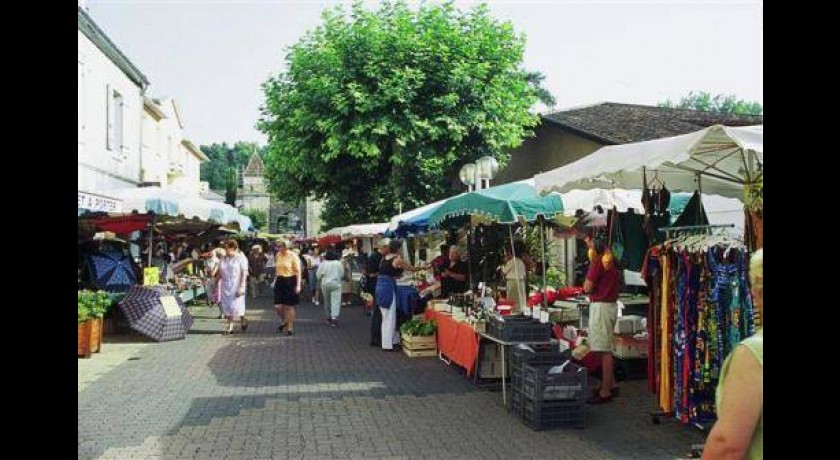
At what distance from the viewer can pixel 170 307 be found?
47.8ft

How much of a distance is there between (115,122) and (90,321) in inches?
501

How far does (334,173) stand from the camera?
79.4 ft

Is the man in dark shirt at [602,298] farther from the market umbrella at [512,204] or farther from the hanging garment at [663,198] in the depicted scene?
the market umbrella at [512,204]

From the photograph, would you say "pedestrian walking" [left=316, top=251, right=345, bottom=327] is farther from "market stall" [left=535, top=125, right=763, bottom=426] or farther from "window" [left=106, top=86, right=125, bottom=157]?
"market stall" [left=535, top=125, right=763, bottom=426]

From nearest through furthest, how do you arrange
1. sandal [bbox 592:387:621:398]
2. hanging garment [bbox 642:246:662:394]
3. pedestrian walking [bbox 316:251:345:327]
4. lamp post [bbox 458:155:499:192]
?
1. hanging garment [bbox 642:246:662:394]
2. sandal [bbox 592:387:621:398]
3. lamp post [bbox 458:155:499:192]
4. pedestrian walking [bbox 316:251:345:327]

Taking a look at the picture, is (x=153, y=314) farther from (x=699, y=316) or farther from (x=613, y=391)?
(x=699, y=316)

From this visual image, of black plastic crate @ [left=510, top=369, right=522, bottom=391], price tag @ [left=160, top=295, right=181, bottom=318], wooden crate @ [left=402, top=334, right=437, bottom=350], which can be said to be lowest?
wooden crate @ [left=402, top=334, right=437, bottom=350]

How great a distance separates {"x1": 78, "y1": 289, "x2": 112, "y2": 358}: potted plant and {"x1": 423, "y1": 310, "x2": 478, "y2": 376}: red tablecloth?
5408mm

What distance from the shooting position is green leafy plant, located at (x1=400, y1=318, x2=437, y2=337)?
12.0 m

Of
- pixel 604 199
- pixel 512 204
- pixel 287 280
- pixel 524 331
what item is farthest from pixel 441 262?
pixel 524 331

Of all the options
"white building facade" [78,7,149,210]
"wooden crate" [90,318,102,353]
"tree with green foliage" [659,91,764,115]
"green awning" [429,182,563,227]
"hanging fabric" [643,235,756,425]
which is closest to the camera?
"hanging fabric" [643,235,756,425]

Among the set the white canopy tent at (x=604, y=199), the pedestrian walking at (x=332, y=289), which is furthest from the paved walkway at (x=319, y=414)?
the pedestrian walking at (x=332, y=289)

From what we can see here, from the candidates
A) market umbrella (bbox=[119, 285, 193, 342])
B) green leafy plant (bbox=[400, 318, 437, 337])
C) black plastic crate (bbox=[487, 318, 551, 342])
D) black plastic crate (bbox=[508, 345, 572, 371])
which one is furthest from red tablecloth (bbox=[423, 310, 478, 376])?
market umbrella (bbox=[119, 285, 193, 342])
